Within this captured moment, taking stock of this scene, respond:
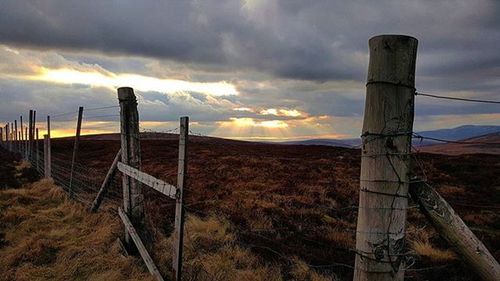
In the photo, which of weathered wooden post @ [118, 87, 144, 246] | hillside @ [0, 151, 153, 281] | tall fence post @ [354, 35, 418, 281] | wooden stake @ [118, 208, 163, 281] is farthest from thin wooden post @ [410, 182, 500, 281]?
weathered wooden post @ [118, 87, 144, 246]

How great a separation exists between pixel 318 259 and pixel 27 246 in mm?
5435

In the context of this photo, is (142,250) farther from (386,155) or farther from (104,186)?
(386,155)

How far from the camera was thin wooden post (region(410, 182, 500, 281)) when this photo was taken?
239 centimetres

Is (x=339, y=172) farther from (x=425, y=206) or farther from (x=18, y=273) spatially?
(x=425, y=206)

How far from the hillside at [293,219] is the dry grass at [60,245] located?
71 centimetres

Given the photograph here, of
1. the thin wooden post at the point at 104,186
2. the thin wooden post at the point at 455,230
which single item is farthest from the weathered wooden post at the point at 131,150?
the thin wooden post at the point at 455,230

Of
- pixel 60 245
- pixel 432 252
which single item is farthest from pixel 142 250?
pixel 432 252

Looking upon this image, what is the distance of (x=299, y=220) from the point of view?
387 inches

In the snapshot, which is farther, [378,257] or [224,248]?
[224,248]

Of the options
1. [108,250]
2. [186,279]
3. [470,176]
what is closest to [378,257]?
[186,279]

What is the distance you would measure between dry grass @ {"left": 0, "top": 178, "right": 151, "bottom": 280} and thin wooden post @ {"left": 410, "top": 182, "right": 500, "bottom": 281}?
4.36 m

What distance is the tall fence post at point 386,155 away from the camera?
2270 millimetres

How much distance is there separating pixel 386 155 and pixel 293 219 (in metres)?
7.78

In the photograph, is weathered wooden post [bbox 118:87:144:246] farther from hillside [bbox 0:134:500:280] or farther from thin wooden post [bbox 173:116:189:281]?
thin wooden post [bbox 173:116:189:281]
